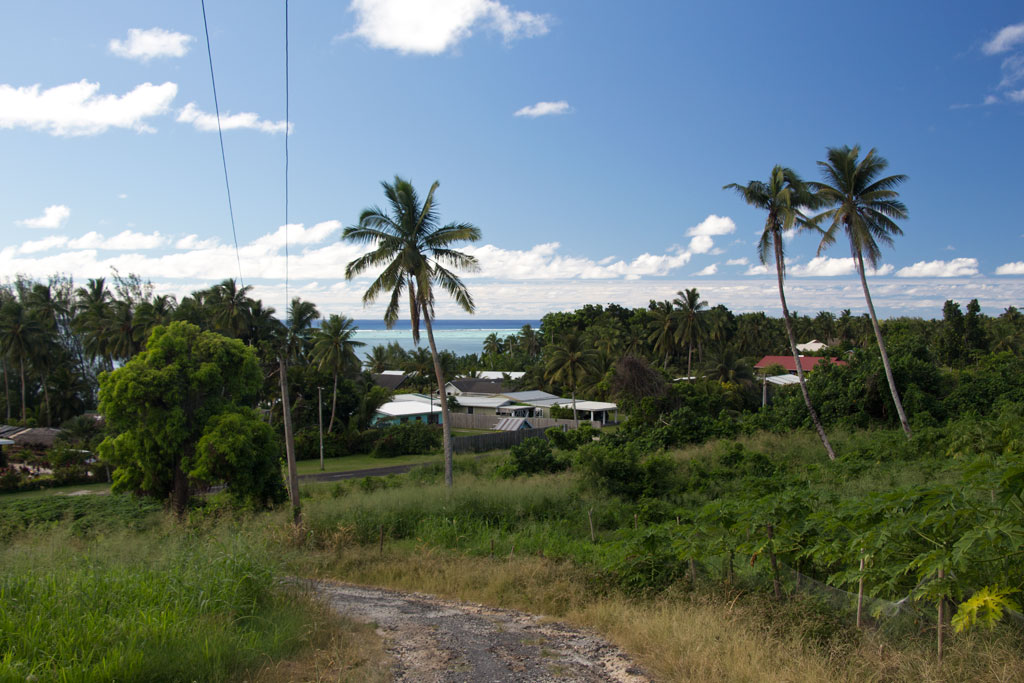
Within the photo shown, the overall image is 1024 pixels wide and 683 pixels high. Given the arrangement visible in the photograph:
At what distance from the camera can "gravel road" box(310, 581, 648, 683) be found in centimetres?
598

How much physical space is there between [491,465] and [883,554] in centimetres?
2684

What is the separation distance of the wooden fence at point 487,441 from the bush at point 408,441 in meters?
5.77

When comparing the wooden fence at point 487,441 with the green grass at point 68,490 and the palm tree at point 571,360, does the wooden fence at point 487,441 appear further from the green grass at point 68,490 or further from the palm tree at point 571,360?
the green grass at point 68,490

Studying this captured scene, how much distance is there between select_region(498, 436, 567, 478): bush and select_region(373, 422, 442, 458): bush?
22566mm

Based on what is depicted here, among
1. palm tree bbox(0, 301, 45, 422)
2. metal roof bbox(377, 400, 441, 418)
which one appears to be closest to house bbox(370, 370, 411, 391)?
metal roof bbox(377, 400, 441, 418)

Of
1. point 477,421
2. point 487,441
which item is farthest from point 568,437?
point 477,421

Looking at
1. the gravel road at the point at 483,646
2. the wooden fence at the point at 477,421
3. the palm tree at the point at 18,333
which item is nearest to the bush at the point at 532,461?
the gravel road at the point at 483,646

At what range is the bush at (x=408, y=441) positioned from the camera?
48406 mm

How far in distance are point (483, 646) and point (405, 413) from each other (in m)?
49.9

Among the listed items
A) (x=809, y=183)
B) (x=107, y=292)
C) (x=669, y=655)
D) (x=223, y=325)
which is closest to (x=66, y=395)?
(x=107, y=292)

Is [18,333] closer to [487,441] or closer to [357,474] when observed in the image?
[357,474]

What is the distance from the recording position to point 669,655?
6.08 metres

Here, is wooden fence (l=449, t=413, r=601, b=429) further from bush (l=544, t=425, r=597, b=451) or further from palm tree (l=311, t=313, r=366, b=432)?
bush (l=544, t=425, r=597, b=451)

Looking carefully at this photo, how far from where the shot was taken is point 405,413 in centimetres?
5588
